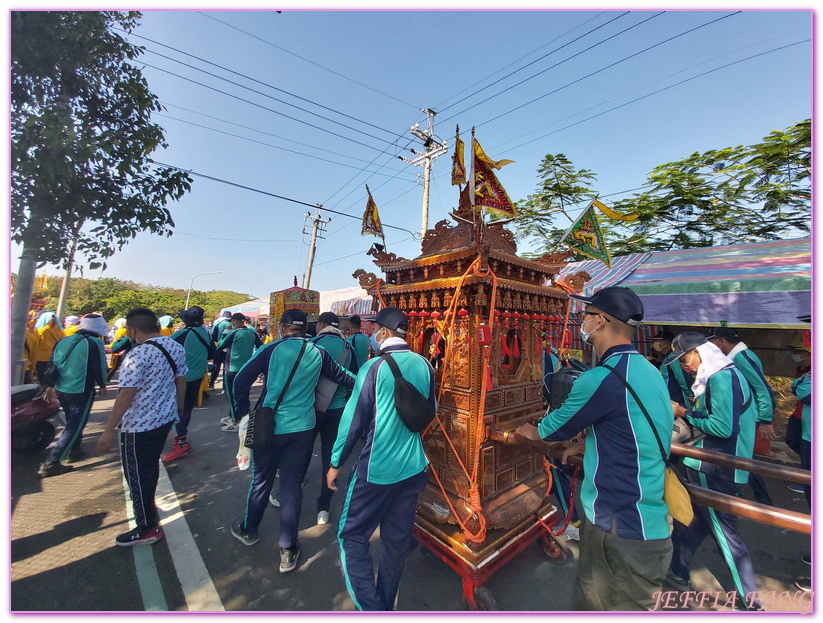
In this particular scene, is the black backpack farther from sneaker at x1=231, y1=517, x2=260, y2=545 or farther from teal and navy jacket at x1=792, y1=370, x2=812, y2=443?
teal and navy jacket at x1=792, y1=370, x2=812, y2=443

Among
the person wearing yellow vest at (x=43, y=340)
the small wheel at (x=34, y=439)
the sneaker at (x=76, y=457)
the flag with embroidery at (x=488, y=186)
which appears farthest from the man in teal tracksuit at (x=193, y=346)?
the flag with embroidery at (x=488, y=186)

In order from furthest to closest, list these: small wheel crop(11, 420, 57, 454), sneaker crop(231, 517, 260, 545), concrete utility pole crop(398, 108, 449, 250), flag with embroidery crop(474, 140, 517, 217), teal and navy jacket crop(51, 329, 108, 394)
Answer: concrete utility pole crop(398, 108, 449, 250) → small wheel crop(11, 420, 57, 454) → teal and navy jacket crop(51, 329, 108, 394) → sneaker crop(231, 517, 260, 545) → flag with embroidery crop(474, 140, 517, 217)

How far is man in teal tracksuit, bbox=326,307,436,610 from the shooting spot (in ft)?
7.11

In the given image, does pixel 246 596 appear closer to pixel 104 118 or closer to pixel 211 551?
pixel 211 551

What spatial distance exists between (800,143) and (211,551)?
515 inches

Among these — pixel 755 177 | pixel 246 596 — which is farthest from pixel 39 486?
pixel 755 177

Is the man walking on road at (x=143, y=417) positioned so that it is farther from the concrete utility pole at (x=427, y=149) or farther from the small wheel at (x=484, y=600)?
A: the concrete utility pole at (x=427, y=149)

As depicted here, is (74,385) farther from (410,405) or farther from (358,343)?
(410,405)

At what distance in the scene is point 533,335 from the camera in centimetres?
330

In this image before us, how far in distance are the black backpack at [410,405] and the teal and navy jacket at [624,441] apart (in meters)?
0.83

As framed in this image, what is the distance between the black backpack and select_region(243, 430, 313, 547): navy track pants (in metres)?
1.26

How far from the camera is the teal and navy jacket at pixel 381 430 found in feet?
7.20

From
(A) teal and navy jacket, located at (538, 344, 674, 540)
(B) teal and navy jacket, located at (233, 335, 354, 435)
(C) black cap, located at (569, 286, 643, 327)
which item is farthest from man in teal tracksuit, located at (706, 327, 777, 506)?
(B) teal and navy jacket, located at (233, 335, 354, 435)

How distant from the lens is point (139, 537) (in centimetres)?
297
